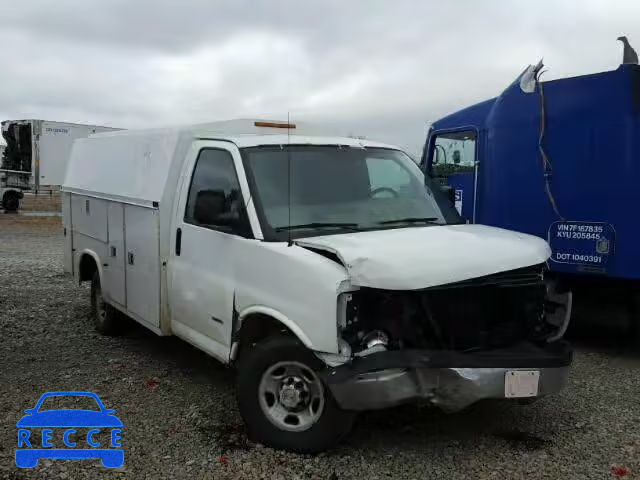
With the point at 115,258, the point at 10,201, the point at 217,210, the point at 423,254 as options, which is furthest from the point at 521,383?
the point at 10,201

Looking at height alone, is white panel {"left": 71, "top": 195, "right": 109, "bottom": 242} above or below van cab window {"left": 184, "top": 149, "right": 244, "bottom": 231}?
below

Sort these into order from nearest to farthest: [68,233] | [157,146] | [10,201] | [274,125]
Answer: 1. [274,125]
2. [157,146]
3. [68,233]
4. [10,201]

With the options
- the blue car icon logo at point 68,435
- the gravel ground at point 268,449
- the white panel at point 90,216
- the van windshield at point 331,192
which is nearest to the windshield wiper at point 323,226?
the van windshield at point 331,192

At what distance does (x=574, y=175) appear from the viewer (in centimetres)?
663

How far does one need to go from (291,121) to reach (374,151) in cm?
78

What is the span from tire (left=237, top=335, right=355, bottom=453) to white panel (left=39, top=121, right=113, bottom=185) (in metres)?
23.6

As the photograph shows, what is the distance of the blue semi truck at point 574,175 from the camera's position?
6203mm

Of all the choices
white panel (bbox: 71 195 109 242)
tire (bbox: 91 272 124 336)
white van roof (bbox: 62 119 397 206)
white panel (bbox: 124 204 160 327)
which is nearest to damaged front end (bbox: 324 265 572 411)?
white van roof (bbox: 62 119 397 206)

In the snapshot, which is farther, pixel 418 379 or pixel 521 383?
pixel 521 383

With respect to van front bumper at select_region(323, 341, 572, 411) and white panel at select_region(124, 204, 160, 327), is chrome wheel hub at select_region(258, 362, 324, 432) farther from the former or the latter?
white panel at select_region(124, 204, 160, 327)

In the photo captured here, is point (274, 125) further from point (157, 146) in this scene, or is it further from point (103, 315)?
point (103, 315)

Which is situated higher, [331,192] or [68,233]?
[331,192]

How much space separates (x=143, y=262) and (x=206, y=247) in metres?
1.11

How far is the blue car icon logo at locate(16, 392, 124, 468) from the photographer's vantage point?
13.4 ft
